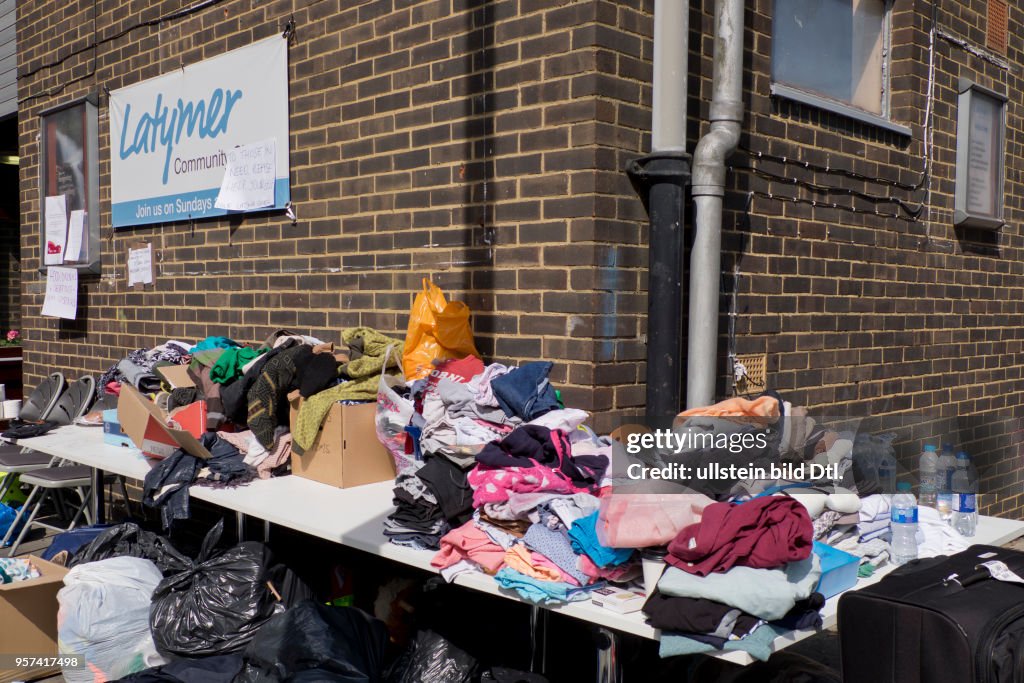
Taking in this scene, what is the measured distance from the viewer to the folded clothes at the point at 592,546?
277 cm

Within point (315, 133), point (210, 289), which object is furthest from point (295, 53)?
point (210, 289)

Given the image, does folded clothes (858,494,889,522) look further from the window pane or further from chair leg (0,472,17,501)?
chair leg (0,472,17,501)

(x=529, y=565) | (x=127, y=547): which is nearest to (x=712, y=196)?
(x=529, y=565)

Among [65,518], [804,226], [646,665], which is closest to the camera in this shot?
[646,665]

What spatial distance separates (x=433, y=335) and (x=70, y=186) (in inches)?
184

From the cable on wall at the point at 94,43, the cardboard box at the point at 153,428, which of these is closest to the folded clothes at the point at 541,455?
the cardboard box at the point at 153,428

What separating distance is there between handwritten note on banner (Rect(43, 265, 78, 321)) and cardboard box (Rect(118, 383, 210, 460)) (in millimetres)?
2816

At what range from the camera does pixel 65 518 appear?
6.59 meters

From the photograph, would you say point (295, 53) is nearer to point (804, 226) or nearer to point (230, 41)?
point (230, 41)

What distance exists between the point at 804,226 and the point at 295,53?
10.1 feet

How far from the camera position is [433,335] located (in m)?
4.17

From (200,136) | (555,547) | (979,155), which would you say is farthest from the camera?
(979,155)

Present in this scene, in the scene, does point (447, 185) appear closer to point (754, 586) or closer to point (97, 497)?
point (754, 586)

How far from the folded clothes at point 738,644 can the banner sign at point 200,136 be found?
3.78 meters
